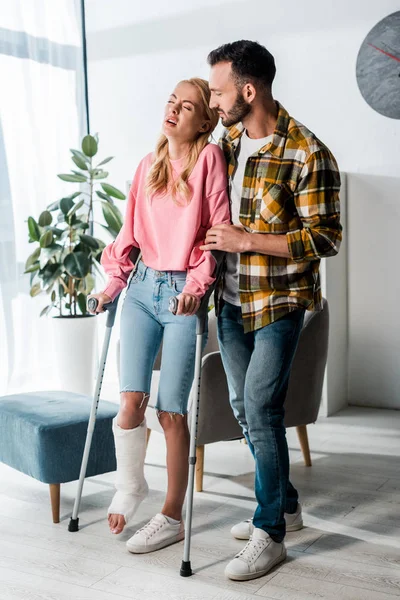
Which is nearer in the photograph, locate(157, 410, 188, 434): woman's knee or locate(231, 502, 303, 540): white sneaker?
locate(157, 410, 188, 434): woman's knee

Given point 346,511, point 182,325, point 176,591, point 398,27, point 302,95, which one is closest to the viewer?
point 176,591

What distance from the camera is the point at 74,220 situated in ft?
14.4

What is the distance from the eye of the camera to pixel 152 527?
2377 millimetres

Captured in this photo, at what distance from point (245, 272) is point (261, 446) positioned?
0.50 m

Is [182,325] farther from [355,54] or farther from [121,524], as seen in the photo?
[355,54]

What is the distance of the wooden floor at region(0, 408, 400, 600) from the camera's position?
2.12m

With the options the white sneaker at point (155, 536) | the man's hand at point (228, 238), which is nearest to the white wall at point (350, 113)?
the white sneaker at point (155, 536)

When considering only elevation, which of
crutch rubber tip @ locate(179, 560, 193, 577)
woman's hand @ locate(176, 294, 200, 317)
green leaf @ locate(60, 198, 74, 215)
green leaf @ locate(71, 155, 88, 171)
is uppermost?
green leaf @ locate(71, 155, 88, 171)

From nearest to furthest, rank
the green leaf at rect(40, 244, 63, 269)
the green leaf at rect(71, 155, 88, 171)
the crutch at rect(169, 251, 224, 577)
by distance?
the crutch at rect(169, 251, 224, 577) < the green leaf at rect(40, 244, 63, 269) < the green leaf at rect(71, 155, 88, 171)

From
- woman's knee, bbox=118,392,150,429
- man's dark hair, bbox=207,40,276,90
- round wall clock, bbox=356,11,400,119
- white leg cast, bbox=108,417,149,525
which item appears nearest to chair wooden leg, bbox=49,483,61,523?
white leg cast, bbox=108,417,149,525

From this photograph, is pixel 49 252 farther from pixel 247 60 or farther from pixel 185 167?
pixel 247 60

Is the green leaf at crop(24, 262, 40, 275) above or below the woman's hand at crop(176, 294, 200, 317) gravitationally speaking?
below

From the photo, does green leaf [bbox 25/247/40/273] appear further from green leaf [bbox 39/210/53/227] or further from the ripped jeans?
the ripped jeans

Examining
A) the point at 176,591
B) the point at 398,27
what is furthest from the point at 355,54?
the point at 176,591
